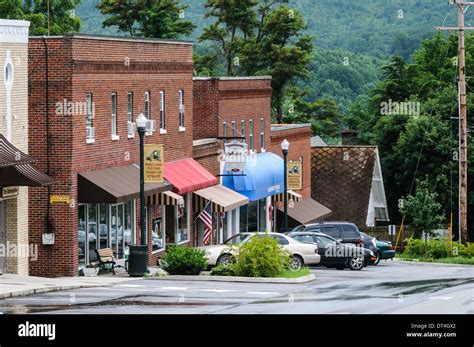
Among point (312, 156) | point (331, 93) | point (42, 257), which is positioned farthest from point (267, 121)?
point (331, 93)

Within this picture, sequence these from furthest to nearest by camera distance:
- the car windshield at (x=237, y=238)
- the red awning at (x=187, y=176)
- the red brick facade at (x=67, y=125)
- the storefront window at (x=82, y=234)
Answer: the red awning at (x=187, y=176) → the car windshield at (x=237, y=238) → the storefront window at (x=82, y=234) → the red brick facade at (x=67, y=125)

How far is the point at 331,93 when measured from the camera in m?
133

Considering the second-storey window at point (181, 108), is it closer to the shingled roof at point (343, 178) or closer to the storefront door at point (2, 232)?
the storefront door at point (2, 232)

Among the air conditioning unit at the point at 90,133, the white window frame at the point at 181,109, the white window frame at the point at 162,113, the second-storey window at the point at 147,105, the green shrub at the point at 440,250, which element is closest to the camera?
the air conditioning unit at the point at 90,133

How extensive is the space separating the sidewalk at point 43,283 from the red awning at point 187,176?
8.02 meters

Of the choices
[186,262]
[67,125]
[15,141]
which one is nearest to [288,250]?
[186,262]

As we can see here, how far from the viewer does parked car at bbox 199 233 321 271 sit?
122 feet

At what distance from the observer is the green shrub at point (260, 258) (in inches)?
1289

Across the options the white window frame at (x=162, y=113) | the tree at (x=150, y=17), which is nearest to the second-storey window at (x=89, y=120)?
the white window frame at (x=162, y=113)

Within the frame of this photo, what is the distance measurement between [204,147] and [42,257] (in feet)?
52.5

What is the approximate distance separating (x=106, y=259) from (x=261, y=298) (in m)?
10.6

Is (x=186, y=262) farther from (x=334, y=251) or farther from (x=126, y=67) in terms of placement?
(x=334, y=251)

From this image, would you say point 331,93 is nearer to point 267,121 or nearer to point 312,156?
point 312,156

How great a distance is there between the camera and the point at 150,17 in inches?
3519
